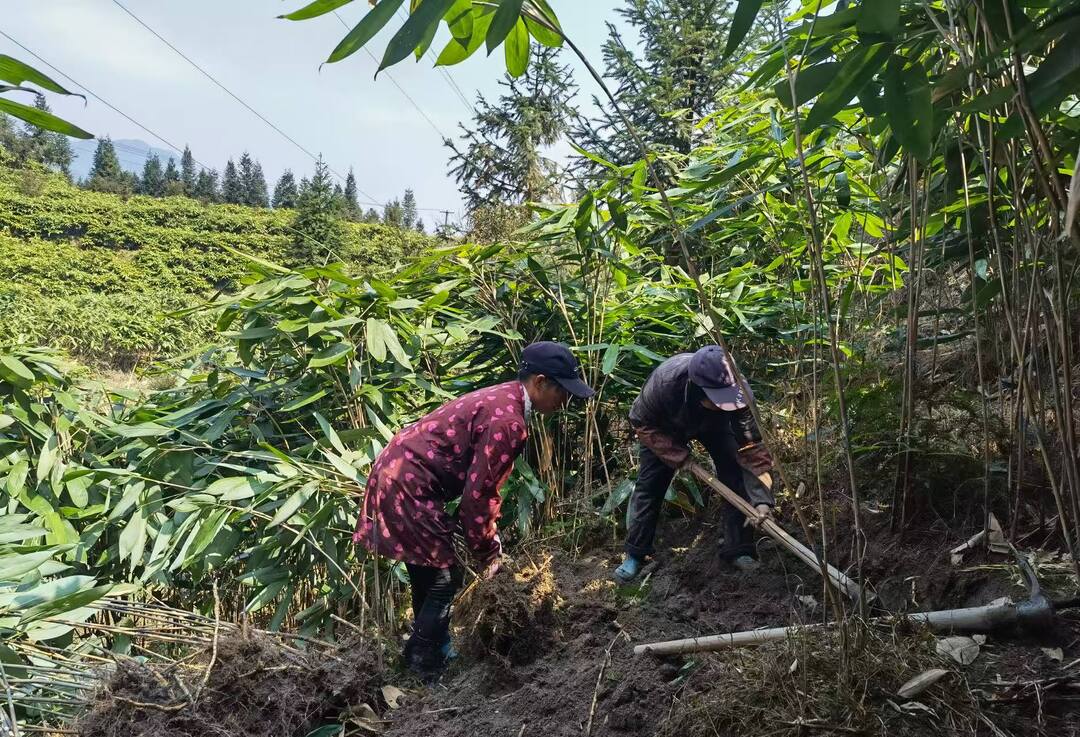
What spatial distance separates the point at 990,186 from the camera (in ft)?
4.28

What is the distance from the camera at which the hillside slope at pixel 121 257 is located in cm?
1742

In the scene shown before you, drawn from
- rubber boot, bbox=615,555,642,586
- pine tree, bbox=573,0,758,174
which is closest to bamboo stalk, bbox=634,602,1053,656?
rubber boot, bbox=615,555,642,586

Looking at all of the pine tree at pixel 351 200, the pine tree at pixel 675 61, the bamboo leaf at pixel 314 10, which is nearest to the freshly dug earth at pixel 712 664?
the bamboo leaf at pixel 314 10

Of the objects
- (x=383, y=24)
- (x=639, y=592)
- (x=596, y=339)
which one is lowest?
(x=639, y=592)

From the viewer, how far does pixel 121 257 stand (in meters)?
26.4

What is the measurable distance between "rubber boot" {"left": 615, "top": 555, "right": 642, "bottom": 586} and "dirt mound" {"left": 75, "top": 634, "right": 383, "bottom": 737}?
3.93 feet

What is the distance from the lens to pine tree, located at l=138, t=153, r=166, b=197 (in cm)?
3947

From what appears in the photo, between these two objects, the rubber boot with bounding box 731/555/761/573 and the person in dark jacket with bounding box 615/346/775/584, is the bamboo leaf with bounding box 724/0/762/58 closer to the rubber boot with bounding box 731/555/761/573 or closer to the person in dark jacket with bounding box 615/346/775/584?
the person in dark jacket with bounding box 615/346/775/584

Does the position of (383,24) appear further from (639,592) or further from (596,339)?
(596,339)

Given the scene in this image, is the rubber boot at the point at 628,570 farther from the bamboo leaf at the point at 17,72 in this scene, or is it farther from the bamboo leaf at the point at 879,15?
the bamboo leaf at the point at 17,72

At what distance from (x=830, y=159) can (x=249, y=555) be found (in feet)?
9.75

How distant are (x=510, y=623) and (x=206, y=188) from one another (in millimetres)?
43636

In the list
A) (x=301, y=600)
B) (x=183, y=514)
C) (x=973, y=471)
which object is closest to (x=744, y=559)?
(x=973, y=471)

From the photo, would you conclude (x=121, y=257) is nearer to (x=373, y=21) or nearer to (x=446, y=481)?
(x=446, y=481)
